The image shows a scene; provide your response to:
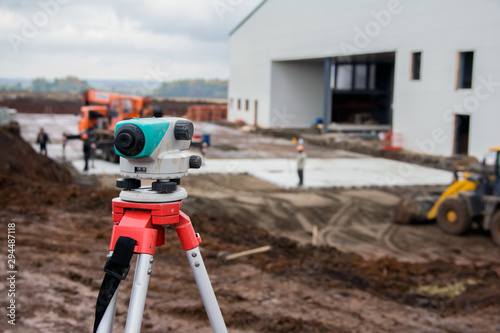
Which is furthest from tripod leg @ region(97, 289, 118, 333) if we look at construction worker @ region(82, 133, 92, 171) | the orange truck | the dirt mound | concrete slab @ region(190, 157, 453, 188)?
the orange truck

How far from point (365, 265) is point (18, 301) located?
6.05 metres

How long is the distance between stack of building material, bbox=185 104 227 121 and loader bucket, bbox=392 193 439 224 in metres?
41.1

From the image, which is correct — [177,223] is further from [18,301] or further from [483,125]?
[483,125]

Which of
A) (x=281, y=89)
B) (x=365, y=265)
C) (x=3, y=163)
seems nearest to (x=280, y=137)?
(x=281, y=89)

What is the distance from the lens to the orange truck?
22.3m

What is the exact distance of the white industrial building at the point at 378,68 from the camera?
74.2 feet

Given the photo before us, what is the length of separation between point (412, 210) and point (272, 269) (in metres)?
5.92

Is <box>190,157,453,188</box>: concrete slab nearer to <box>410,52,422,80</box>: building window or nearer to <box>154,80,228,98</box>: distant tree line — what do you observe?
<box>410,52,422,80</box>: building window

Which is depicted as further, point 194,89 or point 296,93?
point 194,89

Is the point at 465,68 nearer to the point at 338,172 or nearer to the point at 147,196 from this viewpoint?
the point at 338,172

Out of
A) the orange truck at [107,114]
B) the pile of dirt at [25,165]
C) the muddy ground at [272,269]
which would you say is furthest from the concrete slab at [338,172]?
the pile of dirt at [25,165]

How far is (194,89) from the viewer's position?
12400 centimetres

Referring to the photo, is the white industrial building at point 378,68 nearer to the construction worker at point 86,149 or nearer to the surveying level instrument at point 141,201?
the construction worker at point 86,149

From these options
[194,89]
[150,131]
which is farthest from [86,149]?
[194,89]
